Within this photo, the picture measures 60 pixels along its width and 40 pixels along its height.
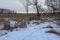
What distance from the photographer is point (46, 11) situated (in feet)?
76.5

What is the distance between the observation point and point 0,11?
26234mm

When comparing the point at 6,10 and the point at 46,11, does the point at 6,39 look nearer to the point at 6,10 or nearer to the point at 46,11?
the point at 46,11

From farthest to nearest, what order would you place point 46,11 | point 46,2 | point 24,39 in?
point 46,2, point 46,11, point 24,39

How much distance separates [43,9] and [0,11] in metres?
6.81

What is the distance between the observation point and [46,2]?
25.8 meters

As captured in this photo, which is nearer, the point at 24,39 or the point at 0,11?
the point at 24,39

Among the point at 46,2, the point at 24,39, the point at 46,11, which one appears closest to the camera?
the point at 24,39

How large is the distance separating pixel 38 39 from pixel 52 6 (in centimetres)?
1873

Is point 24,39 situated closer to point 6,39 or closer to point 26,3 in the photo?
point 6,39

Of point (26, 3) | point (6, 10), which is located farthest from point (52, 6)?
point (6, 10)

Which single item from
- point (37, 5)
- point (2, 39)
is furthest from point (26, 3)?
point (2, 39)

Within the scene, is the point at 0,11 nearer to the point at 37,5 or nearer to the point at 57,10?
the point at 37,5

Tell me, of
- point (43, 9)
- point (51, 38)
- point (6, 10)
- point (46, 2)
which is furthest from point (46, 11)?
point (51, 38)

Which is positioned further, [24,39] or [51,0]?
[51,0]
